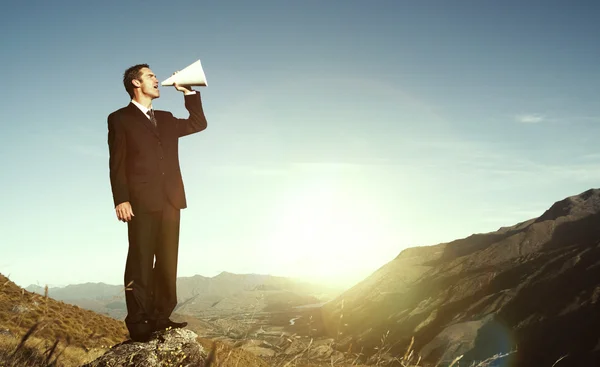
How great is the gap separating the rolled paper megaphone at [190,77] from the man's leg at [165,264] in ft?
4.08

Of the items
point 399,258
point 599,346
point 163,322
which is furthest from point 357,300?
point 163,322

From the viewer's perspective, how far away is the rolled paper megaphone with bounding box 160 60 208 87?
13.3 ft

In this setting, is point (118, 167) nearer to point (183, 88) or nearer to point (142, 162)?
point (142, 162)

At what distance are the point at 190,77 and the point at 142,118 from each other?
24.8 inches

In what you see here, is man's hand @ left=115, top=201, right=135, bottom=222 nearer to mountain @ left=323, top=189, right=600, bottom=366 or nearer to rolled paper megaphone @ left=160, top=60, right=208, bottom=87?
rolled paper megaphone @ left=160, top=60, right=208, bottom=87

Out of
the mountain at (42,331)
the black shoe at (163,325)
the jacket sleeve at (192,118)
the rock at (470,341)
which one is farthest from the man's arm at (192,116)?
the rock at (470,341)

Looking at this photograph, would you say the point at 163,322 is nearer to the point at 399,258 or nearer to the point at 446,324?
the point at 446,324

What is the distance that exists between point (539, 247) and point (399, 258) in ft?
148

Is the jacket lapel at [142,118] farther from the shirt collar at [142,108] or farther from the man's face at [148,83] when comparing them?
the man's face at [148,83]

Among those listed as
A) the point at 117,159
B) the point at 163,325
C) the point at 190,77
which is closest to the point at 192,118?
the point at 190,77

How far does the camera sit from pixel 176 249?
4074 mm

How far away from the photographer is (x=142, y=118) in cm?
399

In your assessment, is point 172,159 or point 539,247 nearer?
point 172,159

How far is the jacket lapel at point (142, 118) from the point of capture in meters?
3.97
